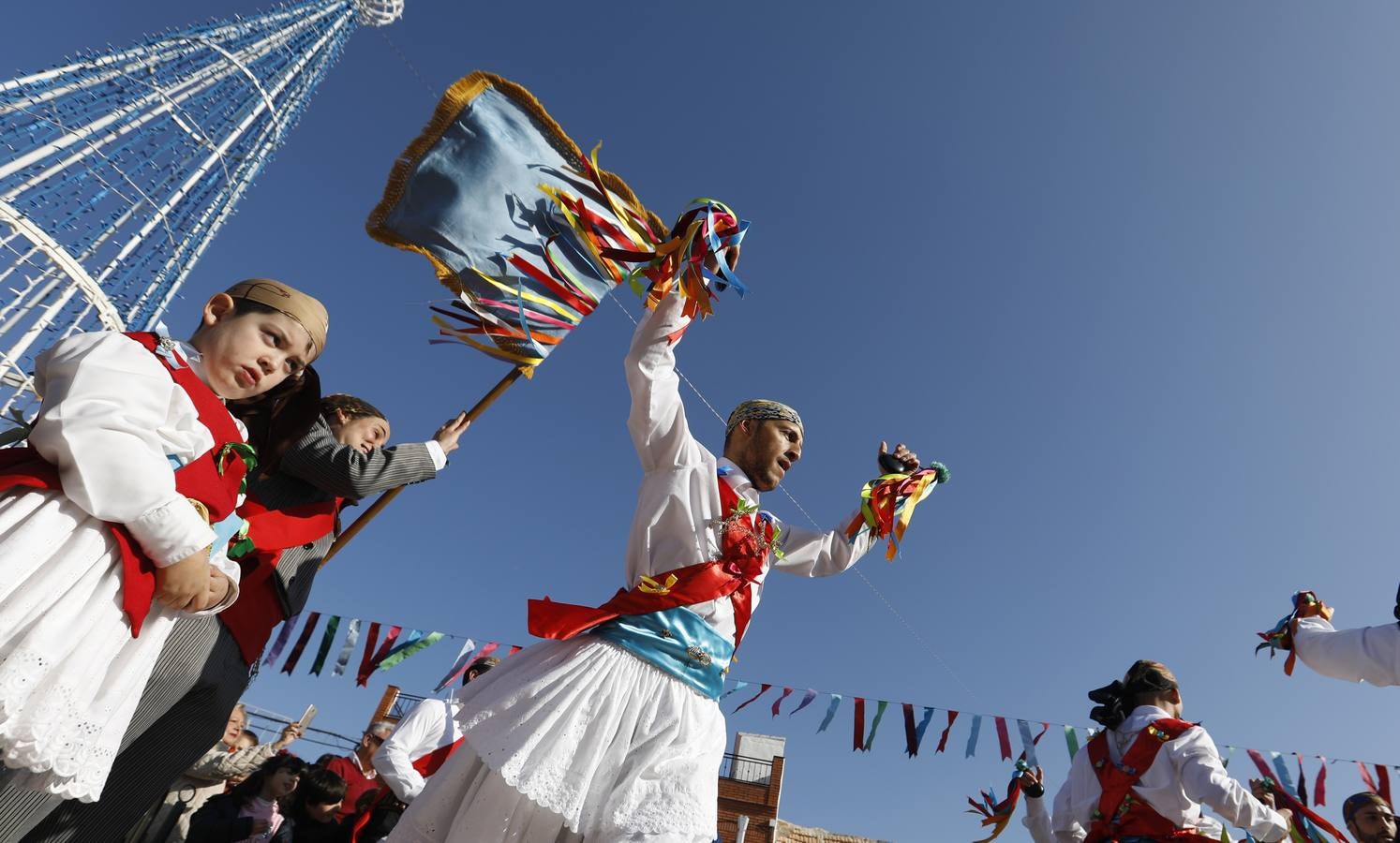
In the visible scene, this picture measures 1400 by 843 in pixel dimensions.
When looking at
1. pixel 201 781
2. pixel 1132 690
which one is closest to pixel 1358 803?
pixel 1132 690

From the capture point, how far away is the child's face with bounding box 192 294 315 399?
1814 mm

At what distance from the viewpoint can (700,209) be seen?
2.48 metres

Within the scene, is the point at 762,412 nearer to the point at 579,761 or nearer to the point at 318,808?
the point at 579,761

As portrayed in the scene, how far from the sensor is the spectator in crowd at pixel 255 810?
389 cm

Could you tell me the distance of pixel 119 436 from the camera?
144 cm

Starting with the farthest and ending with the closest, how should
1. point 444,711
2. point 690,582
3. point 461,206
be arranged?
point 444,711
point 461,206
point 690,582

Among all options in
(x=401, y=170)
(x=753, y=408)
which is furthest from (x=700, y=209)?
(x=401, y=170)

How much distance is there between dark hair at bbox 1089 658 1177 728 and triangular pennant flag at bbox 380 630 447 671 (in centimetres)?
619

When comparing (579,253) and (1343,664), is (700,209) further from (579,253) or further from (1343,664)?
(1343,664)

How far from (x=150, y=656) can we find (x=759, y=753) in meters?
17.8

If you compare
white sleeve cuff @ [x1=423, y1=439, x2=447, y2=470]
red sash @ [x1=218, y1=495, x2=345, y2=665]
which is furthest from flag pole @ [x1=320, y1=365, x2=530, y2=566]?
red sash @ [x1=218, y1=495, x2=345, y2=665]

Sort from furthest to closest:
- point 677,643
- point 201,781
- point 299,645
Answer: point 299,645
point 201,781
point 677,643

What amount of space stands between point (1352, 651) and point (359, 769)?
5.65m

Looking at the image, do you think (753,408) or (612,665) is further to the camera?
(753,408)
